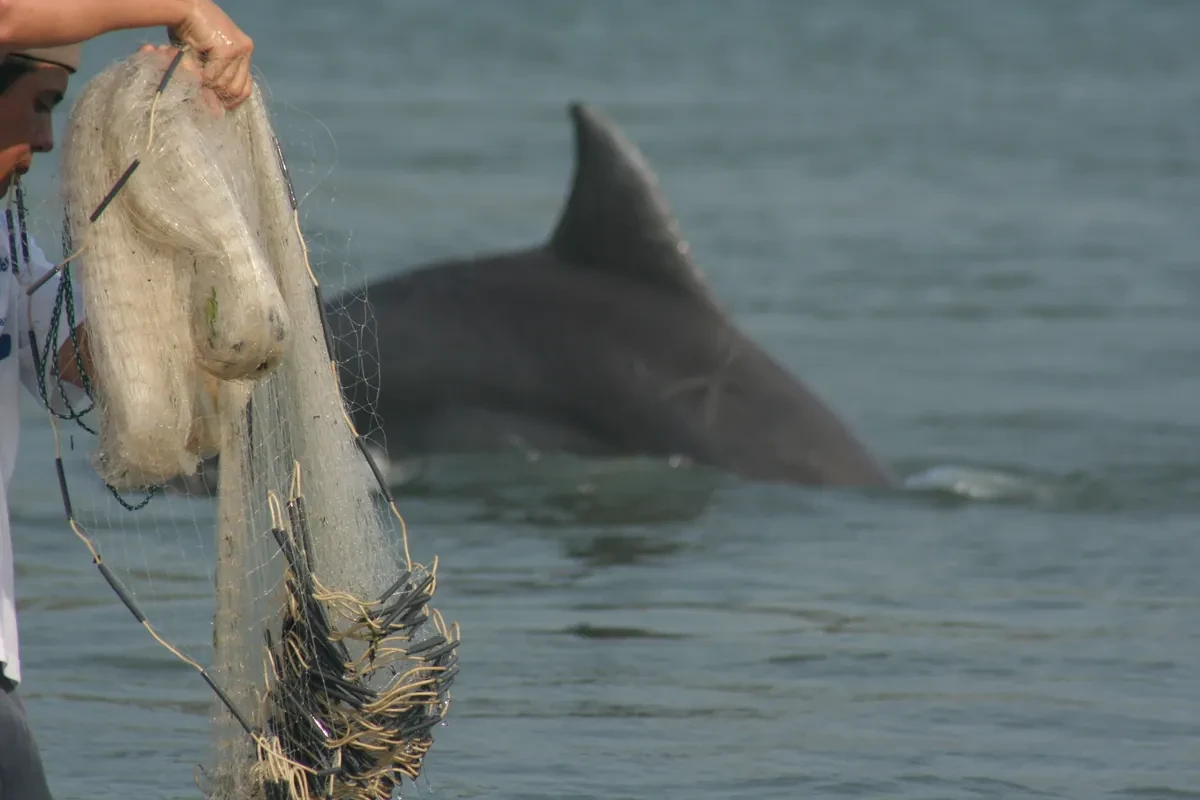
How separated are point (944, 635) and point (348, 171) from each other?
15329 millimetres

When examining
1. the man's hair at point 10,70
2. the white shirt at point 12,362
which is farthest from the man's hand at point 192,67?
the white shirt at point 12,362

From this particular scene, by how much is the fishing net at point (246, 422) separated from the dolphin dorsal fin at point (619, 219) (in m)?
5.79

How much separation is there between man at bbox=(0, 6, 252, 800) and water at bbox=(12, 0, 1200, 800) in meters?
0.91

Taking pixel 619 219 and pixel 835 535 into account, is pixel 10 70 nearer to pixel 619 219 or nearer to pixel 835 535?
pixel 835 535

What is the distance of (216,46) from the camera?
4.33 m

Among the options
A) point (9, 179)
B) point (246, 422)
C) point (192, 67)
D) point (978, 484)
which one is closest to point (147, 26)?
point (192, 67)

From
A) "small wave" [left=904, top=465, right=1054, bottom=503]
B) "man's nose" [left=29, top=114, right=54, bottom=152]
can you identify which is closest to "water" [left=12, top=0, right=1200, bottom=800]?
"small wave" [left=904, top=465, right=1054, bottom=503]

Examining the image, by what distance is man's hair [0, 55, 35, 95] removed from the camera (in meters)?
4.20

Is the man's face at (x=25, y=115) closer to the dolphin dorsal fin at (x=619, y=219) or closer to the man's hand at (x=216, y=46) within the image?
the man's hand at (x=216, y=46)

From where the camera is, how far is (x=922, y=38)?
50.6 meters

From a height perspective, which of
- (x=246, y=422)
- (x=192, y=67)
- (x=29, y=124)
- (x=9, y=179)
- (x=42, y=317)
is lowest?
(x=246, y=422)

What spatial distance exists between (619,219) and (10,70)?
6.43m

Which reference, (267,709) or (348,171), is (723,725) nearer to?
(267,709)

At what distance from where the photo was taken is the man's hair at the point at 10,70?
4.20 meters
